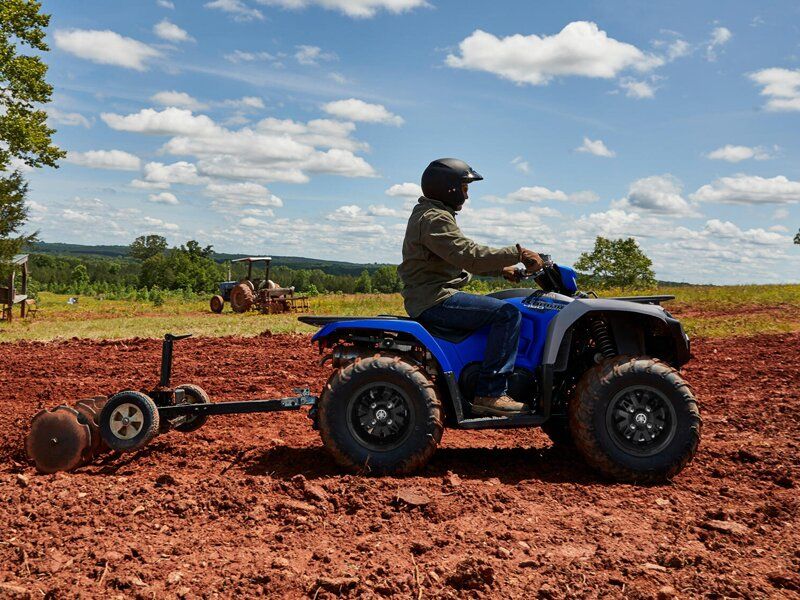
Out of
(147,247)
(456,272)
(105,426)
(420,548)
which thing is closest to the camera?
(420,548)

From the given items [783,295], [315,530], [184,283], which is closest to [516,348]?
[315,530]

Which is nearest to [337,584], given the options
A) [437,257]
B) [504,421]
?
[504,421]

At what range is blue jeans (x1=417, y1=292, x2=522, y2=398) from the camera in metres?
5.19

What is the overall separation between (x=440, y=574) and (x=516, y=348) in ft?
6.56

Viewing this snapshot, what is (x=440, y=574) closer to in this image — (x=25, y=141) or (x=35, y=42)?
(x=25, y=141)

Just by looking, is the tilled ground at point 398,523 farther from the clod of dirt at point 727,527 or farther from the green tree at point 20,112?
the green tree at point 20,112

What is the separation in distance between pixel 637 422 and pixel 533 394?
0.76 meters

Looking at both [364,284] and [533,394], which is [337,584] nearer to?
[533,394]

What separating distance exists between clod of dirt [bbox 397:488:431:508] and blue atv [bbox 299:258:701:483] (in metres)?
0.45

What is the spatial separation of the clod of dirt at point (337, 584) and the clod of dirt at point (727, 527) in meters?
2.18

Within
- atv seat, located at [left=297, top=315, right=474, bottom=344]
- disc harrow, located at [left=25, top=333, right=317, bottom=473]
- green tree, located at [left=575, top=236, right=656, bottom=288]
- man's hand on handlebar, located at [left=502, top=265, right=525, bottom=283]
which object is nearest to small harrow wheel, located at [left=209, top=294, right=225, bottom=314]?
disc harrow, located at [left=25, top=333, right=317, bottom=473]

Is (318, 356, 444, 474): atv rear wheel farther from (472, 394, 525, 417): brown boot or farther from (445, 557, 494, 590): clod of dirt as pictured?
(445, 557, 494, 590): clod of dirt

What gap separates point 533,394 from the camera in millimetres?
5461

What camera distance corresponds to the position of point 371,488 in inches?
193
